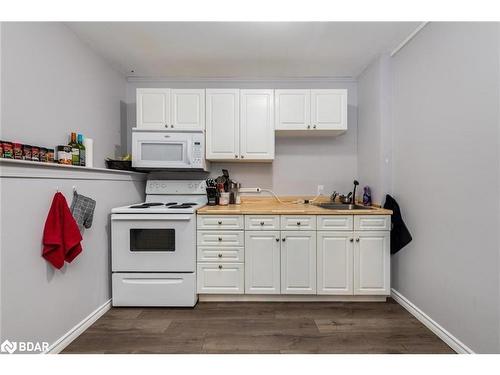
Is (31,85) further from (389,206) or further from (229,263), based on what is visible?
(389,206)

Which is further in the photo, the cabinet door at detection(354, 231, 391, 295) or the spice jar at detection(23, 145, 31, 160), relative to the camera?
the cabinet door at detection(354, 231, 391, 295)

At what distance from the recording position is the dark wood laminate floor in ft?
5.97

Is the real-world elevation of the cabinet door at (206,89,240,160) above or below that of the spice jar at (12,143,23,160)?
above

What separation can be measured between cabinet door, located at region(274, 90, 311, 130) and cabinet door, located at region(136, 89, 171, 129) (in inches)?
46.6

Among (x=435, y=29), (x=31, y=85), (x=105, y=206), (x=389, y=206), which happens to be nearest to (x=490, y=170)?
(x=389, y=206)

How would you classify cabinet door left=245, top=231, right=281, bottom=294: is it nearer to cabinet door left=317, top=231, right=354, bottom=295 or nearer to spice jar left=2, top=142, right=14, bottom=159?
cabinet door left=317, top=231, right=354, bottom=295

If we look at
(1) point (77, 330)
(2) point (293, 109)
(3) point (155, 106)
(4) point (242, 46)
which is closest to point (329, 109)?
(2) point (293, 109)

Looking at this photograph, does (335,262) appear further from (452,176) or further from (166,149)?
(166,149)

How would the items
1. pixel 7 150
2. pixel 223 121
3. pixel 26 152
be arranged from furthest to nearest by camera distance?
pixel 223 121, pixel 26 152, pixel 7 150

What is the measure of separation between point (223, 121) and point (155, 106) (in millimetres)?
745

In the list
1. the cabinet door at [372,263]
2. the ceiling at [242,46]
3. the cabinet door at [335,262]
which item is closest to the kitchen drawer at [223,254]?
the cabinet door at [335,262]

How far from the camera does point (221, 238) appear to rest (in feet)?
8.07

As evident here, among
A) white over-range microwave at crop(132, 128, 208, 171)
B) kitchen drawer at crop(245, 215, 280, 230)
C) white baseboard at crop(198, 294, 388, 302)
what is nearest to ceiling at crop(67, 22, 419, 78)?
white over-range microwave at crop(132, 128, 208, 171)

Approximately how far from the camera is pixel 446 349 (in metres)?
1.80
